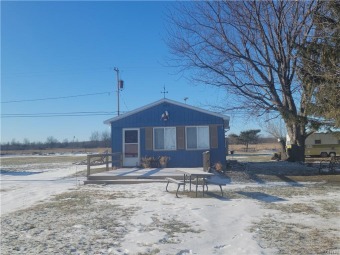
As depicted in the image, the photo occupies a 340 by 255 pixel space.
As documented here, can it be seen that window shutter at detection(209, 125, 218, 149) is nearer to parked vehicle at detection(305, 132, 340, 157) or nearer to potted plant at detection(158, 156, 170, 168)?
potted plant at detection(158, 156, 170, 168)

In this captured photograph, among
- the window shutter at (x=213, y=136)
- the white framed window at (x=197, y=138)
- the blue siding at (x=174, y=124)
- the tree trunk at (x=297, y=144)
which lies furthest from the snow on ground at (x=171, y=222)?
the tree trunk at (x=297, y=144)

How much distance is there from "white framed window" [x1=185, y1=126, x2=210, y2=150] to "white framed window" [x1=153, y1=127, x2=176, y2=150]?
0.76m

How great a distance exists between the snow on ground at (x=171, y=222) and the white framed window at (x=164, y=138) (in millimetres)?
7149

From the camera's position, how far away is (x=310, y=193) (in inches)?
414

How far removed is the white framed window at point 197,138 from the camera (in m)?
17.9

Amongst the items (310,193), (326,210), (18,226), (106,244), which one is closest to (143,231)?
(106,244)

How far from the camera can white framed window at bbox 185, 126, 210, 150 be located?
17891 millimetres

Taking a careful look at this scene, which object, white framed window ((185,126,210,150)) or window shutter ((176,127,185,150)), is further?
window shutter ((176,127,185,150))

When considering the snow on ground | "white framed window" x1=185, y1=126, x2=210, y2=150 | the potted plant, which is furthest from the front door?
the snow on ground

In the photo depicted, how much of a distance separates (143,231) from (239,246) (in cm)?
183

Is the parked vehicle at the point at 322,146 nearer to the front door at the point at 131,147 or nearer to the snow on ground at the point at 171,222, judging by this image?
the front door at the point at 131,147

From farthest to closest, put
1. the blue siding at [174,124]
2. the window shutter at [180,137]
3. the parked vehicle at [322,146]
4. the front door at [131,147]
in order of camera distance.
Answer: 1. the parked vehicle at [322,146]
2. the front door at [131,147]
3. the window shutter at [180,137]
4. the blue siding at [174,124]

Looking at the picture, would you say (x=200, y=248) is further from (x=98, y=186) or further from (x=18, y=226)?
(x=98, y=186)

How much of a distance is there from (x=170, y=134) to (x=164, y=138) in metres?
0.39
